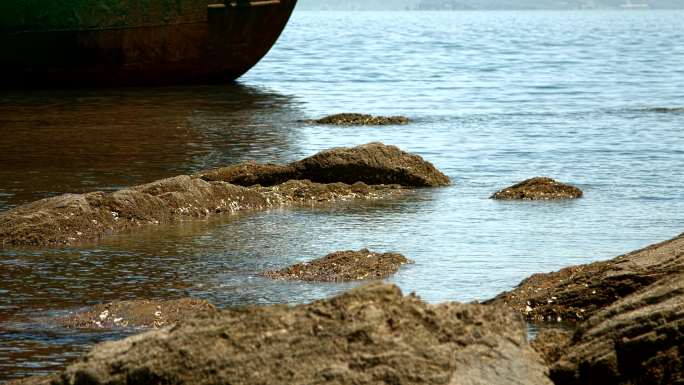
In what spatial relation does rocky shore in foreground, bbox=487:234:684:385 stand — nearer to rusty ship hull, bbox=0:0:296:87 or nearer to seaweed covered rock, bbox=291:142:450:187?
seaweed covered rock, bbox=291:142:450:187

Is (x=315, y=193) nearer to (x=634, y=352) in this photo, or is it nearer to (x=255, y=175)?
(x=255, y=175)

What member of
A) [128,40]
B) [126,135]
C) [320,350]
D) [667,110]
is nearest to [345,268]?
[320,350]

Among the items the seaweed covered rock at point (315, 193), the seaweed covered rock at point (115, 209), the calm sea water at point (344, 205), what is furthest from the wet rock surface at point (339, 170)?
the seaweed covered rock at point (115, 209)

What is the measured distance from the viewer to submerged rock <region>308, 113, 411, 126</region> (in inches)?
708

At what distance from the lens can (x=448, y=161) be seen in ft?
45.1

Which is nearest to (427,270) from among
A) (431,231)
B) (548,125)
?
(431,231)

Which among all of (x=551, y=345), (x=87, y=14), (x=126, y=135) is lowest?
(x=126, y=135)

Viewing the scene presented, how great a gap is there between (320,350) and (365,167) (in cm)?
709

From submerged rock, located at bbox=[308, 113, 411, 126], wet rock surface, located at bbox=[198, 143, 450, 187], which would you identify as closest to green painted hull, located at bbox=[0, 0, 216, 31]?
submerged rock, located at bbox=[308, 113, 411, 126]

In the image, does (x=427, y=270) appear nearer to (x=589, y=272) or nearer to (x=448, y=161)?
(x=589, y=272)

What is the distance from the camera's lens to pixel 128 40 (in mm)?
22609

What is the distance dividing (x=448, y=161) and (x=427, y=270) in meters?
6.17

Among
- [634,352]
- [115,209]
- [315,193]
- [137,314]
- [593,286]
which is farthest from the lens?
[315,193]

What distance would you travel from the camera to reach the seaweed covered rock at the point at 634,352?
14.4 feet
